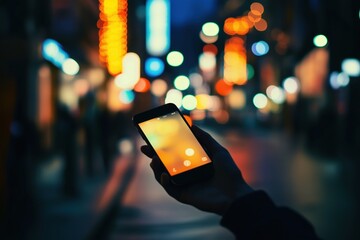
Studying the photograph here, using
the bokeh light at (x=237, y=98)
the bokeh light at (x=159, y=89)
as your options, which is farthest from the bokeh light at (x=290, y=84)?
the bokeh light at (x=159, y=89)

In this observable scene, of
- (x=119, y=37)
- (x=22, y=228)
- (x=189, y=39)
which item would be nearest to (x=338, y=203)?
(x=189, y=39)

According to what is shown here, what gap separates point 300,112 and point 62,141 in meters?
21.8

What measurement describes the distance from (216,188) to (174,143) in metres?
0.39

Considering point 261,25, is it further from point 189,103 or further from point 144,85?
point 189,103

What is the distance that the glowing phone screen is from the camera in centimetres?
238

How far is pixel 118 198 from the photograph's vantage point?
13.6m

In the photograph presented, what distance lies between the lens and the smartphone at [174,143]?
228 centimetres

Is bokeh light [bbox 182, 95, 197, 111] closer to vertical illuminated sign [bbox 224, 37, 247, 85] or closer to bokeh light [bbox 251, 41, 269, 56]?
bokeh light [bbox 251, 41, 269, 56]

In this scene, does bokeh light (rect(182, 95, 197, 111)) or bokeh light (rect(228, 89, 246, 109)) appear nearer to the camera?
bokeh light (rect(182, 95, 197, 111))

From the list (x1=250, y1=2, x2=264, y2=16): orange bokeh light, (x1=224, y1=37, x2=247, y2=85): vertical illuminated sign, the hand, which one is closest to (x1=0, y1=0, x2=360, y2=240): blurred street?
the hand

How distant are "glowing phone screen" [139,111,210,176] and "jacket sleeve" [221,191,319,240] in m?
0.43

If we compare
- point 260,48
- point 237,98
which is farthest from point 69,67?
point 237,98

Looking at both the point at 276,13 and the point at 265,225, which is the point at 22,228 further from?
the point at 276,13

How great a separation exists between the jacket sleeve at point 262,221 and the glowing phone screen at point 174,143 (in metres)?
0.43
